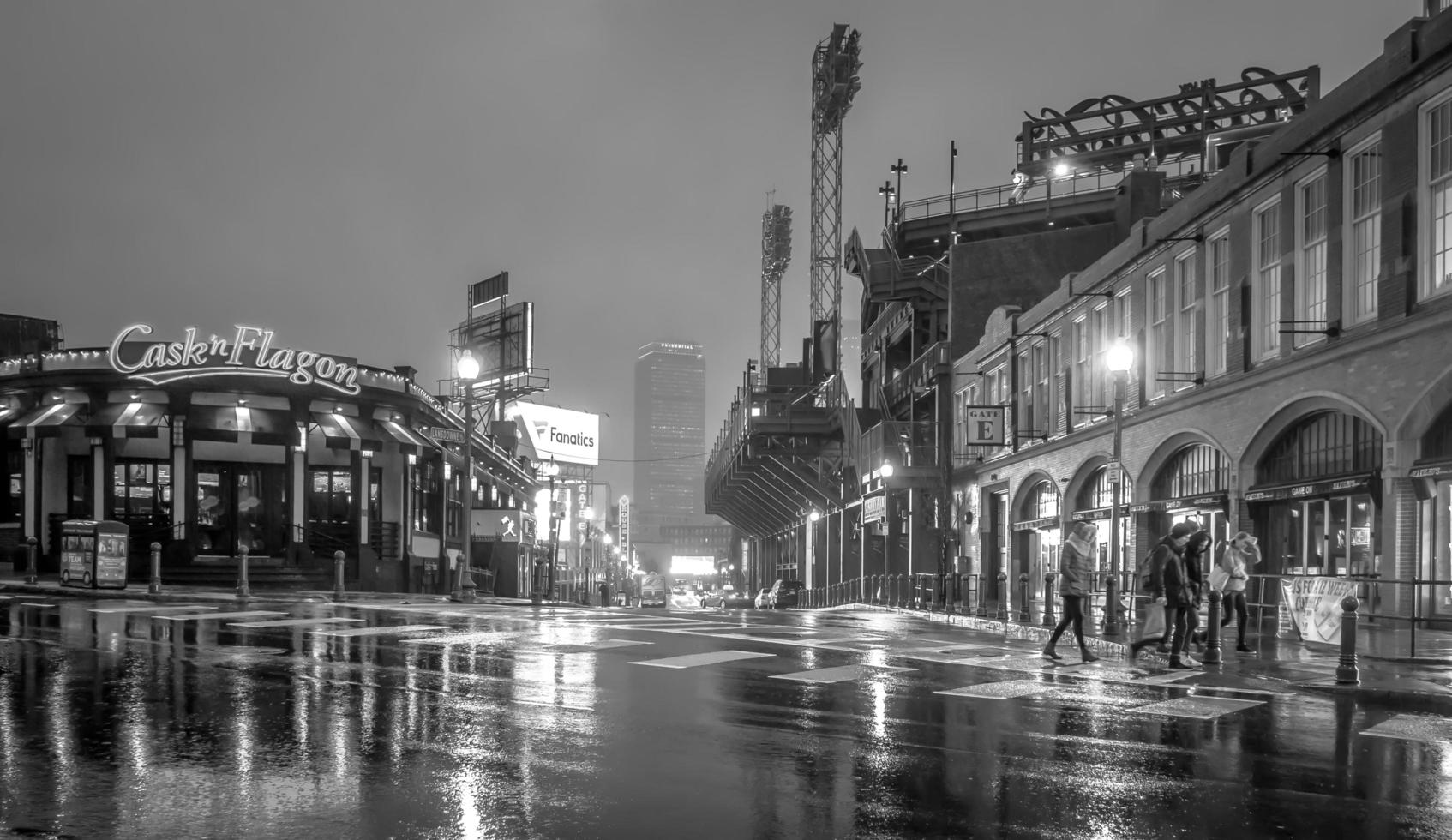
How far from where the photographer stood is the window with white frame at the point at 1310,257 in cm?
2089

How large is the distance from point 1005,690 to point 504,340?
56082mm

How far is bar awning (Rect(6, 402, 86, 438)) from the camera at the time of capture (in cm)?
3416

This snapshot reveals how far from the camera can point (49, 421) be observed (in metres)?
34.1

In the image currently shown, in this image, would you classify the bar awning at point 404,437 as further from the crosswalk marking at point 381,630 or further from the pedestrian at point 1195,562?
the pedestrian at point 1195,562

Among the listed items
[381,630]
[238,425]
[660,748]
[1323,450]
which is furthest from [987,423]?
[660,748]

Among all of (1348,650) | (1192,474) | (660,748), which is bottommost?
(1348,650)

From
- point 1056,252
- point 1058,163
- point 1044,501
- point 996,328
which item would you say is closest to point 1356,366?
point 1044,501

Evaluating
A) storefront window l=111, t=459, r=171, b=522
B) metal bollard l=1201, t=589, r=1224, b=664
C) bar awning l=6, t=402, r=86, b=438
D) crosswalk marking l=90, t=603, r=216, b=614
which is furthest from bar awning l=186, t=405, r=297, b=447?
metal bollard l=1201, t=589, r=1224, b=664

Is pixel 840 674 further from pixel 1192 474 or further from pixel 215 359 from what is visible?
pixel 215 359

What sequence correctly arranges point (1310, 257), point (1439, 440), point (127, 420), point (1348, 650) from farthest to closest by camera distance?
1. point (127, 420)
2. point (1310, 257)
3. point (1439, 440)
4. point (1348, 650)

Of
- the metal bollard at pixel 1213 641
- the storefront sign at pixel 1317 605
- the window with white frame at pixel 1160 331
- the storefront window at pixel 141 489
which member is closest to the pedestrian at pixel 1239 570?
the storefront sign at pixel 1317 605

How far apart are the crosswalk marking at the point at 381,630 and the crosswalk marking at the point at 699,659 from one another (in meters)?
4.30

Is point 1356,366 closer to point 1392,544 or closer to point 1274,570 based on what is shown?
point 1392,544

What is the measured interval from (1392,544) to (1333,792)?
41.1ft
